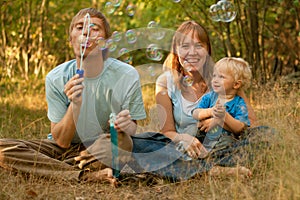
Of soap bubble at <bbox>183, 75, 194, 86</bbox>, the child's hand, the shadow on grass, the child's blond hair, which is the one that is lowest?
the shadow on grass

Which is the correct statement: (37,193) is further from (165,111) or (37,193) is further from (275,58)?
(275,58)

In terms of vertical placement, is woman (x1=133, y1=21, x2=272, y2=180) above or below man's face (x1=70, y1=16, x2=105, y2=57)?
below

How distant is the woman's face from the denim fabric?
0.54 metres

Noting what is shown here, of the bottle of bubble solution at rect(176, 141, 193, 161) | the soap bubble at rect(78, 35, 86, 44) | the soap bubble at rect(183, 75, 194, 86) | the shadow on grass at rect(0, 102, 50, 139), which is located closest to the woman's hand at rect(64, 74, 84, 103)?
the soap bubble at rect(78, 35, 86, 44)

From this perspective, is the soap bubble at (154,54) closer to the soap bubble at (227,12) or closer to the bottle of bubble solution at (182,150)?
the soap bubble at (227,12)

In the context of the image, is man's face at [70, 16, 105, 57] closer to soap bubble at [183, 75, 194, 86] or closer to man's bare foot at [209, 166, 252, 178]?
soap bubble at [183, 75, 194, 86]

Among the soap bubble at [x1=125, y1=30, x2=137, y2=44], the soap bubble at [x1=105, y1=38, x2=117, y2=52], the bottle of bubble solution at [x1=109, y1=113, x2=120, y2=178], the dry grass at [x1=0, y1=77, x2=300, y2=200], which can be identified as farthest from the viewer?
the soap bubble at [x1=125, y1=30, x2=137, y2=44]

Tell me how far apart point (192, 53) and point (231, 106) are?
0.42m

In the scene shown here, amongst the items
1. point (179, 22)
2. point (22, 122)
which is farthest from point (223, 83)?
point (179, 22)

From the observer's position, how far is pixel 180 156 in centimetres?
336

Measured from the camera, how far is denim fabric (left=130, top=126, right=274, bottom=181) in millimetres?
3248

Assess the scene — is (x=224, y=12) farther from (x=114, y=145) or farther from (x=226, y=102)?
(x=114, y=145)

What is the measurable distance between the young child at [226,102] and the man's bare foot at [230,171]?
28 centimetres

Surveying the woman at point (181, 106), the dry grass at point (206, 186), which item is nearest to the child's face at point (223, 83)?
the woman at point (181, 106)
